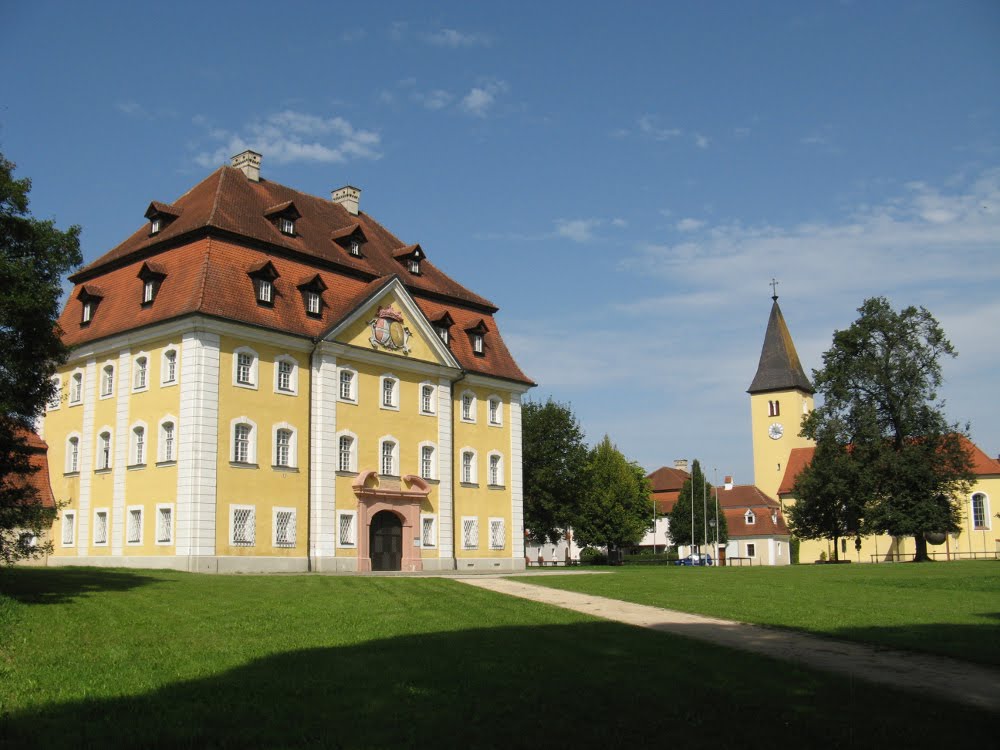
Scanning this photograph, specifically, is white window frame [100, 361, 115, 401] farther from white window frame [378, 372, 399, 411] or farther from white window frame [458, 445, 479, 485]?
white window frame [458, 445, 479, 485]

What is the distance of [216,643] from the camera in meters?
14.0

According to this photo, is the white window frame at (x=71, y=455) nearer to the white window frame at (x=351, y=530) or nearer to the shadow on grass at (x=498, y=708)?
the white window frame at (x=351, y=530)

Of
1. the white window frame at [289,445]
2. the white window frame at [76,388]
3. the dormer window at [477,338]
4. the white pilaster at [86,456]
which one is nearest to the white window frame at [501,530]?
the dormer window at [477,338]

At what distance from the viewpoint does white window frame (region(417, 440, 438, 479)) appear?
45156 millimetres

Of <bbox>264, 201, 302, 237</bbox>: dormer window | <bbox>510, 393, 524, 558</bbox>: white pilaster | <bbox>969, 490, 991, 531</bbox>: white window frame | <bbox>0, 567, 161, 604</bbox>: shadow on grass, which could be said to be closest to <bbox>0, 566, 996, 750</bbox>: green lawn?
<bbox>0, 567, 161, 604</bbox>: shadow on grass

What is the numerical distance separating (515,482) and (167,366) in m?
19.2

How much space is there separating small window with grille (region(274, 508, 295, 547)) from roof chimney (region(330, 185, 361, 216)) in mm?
18523

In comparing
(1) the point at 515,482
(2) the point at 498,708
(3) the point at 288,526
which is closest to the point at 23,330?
(2) the point at 498,708

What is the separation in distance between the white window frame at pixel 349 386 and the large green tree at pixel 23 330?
19.8 meters

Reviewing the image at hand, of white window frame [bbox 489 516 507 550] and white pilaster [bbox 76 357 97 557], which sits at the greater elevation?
white pilaster [bbox 76 357 97 557]

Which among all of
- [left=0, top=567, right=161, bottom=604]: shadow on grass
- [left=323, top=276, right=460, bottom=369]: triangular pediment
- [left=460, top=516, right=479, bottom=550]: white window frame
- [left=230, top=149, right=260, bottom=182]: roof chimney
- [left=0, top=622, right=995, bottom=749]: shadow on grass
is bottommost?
[left=0, top=622, right=995, bottom=749]: shadow on grass

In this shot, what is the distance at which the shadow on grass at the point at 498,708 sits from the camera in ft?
28.0

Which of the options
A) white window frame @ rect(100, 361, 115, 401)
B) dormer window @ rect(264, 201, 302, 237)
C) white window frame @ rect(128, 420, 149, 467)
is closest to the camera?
white window frame @ rect(128, 420, 149, 467)

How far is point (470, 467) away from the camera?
4841 centimetres
